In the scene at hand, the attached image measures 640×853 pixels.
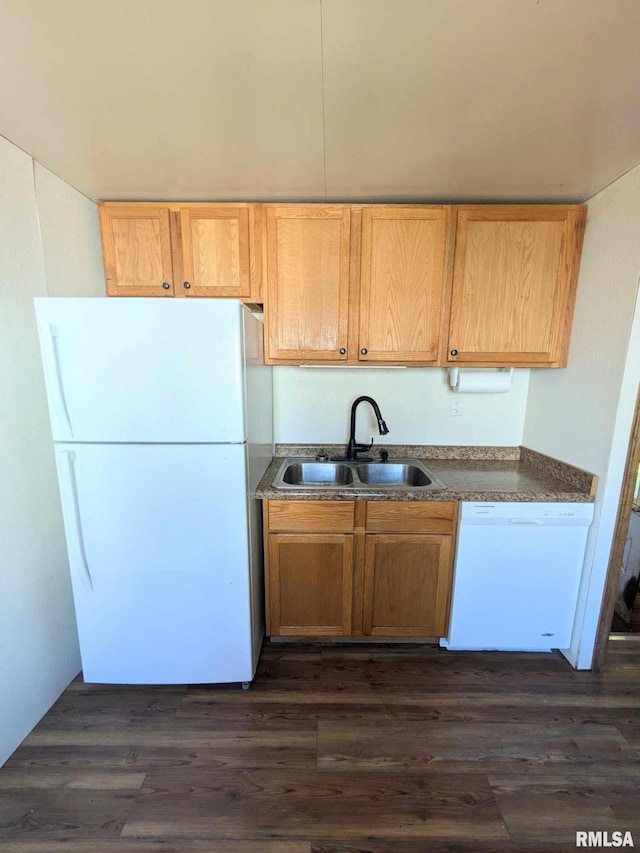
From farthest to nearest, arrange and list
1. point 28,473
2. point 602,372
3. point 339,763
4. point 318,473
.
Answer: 1. point 318,473
2. point 602,372
3. point 28,473
4. point 339,763

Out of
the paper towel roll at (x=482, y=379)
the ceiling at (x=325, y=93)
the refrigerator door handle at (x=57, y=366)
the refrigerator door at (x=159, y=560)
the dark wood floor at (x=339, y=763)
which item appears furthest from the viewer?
the paper towel roll at (x=482, y=379)

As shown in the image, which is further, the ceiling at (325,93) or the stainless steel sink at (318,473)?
the stainless steel sink at (318,473)

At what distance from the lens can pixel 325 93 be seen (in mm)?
1086

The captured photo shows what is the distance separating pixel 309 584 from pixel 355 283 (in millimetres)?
1560

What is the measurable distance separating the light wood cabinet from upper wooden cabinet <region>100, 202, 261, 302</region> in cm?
13

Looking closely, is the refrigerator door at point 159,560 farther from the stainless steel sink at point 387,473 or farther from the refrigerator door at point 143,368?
the stainless steel sink at point 387,473

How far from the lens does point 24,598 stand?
1.40 m

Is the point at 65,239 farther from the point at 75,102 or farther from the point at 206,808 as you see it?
the point at 206,808

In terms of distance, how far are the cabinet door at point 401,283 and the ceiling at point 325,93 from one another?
155mm

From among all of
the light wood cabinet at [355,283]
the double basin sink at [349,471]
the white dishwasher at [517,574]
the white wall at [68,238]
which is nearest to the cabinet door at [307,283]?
the light wood cabinet at [355,283]

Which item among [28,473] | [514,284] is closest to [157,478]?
[28,473]

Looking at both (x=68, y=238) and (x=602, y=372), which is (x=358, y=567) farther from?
(x=68, y=238)

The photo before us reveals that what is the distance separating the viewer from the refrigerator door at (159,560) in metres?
1.41

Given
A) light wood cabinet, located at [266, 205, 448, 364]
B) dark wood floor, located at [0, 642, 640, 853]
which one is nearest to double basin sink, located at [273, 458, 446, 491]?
light wood cabinet, located at [266, 205, 448, 364]
